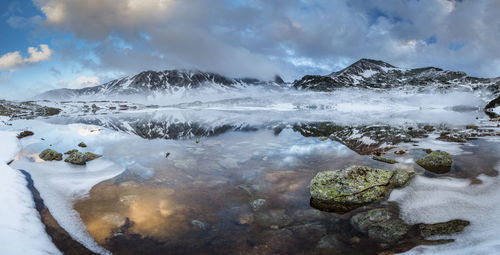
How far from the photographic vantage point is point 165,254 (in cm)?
668

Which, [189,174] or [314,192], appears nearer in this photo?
[314,192]

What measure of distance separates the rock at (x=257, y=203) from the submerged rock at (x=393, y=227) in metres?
3.48

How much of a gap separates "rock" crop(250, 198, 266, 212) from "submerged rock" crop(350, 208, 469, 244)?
3482 millimetres

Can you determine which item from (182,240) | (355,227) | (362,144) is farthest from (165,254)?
(362,144)

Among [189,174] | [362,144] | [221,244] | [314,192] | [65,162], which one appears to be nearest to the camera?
[221,244]

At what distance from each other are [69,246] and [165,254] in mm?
2879

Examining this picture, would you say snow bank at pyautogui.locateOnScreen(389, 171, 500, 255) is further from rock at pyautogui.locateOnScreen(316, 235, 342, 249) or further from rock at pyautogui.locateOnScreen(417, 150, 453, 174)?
rock at pyautogui.locateOnScreen(316, 235, 342, 249)

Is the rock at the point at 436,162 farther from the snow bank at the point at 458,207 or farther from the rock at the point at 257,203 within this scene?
the rock at the point at 257,203

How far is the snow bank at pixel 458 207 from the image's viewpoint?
6.18 m

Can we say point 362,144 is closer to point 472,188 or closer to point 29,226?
point 472,188

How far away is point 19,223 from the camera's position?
23.4 ft

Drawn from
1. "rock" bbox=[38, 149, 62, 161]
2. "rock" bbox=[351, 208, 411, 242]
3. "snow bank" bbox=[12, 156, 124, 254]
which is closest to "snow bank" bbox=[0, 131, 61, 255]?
"snow bank" bbox=[12, 156, 124, 254]

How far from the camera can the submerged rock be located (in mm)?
7035

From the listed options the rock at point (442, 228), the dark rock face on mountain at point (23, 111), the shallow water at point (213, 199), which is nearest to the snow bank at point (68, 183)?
the shallow water at point (213, 199)
